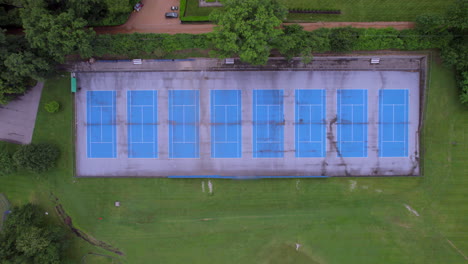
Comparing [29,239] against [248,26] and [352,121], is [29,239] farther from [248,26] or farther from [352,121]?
[352,121]

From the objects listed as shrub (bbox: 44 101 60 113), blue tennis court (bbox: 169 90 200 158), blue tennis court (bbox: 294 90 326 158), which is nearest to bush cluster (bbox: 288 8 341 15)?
blue tennis court (bbox: 294 90 326 158)

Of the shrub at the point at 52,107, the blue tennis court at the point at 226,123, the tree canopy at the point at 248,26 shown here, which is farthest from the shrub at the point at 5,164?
the tree canopy at the point at 248,26

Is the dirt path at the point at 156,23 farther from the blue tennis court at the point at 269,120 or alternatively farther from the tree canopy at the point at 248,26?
the blue tennis court at the point at 269,120

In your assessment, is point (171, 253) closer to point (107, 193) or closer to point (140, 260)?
point (140, 260)

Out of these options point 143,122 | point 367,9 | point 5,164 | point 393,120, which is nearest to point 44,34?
point 143,122

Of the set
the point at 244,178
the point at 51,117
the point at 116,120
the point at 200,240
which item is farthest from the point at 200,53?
the point at 200,240

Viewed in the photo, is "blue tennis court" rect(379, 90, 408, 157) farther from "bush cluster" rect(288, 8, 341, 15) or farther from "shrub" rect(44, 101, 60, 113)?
"shrub" rect(44, 101, 60, 113)

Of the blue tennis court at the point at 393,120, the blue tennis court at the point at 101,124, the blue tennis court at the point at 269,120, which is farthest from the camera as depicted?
the blue tennis court at the point at 101,124
